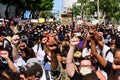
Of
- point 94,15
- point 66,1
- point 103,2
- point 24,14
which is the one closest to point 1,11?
point 24,14

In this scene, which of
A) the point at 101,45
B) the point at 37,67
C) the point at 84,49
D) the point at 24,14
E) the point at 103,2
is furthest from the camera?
the point at 24,14

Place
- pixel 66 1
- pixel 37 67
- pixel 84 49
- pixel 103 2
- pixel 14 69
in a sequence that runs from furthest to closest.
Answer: pixel 66 1 → pixel 103 2 → pixel 84 49 → pixel 14 69 → pixel 37 67

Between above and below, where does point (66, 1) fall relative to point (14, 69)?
below

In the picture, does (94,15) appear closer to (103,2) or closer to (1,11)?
(103,2)

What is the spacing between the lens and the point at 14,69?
629 cm

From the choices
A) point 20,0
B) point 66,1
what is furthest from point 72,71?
point 66,1

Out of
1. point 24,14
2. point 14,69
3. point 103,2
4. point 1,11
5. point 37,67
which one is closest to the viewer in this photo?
point 37,67

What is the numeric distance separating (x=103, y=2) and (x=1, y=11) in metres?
22.9

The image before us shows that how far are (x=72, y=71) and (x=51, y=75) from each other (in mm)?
290

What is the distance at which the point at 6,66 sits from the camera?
647 cm

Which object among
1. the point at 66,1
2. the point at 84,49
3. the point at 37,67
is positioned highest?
the point at 37,67

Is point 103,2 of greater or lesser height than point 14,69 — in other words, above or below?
below

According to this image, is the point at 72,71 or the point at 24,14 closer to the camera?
the point at 72,71

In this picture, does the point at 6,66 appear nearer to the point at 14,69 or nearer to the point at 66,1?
the point at 14,69
